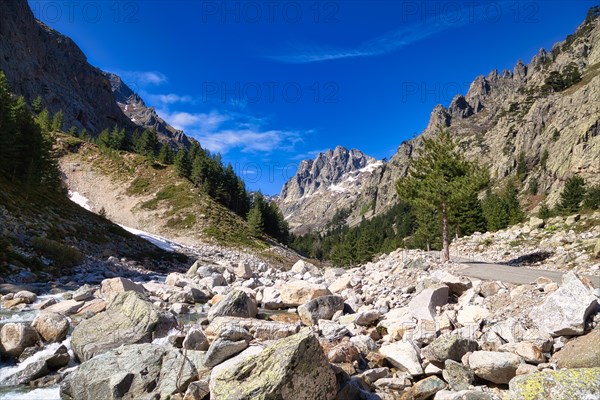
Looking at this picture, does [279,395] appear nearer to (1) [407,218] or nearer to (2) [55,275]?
(2) [55,275]

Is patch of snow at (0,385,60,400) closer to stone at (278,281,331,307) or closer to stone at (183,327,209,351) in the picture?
stone at (183,327,209,351)

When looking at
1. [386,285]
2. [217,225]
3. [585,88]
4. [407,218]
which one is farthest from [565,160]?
[386,285]

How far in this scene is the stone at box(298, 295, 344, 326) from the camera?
13680 millimetres

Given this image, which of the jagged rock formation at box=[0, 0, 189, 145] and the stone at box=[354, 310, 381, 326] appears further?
→ the jagged rock formation at box=[0, 0, 189, 145]

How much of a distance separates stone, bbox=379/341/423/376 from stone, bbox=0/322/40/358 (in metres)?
10.4

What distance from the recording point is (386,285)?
17906 mm

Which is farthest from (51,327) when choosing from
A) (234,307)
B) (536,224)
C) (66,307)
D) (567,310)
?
(536,224)

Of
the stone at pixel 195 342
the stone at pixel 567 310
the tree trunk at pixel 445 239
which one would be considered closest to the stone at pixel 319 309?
the stone at pixel 195 342

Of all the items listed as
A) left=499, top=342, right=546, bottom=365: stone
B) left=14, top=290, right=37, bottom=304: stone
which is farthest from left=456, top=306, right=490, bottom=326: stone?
left=14, top=290, right=37, bottom=304: stone

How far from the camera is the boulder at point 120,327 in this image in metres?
10.0

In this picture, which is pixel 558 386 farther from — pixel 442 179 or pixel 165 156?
pixel 165 156

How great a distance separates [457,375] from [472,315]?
3.53 m

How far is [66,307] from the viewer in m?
13.8

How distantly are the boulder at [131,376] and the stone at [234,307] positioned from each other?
14.3 feet
